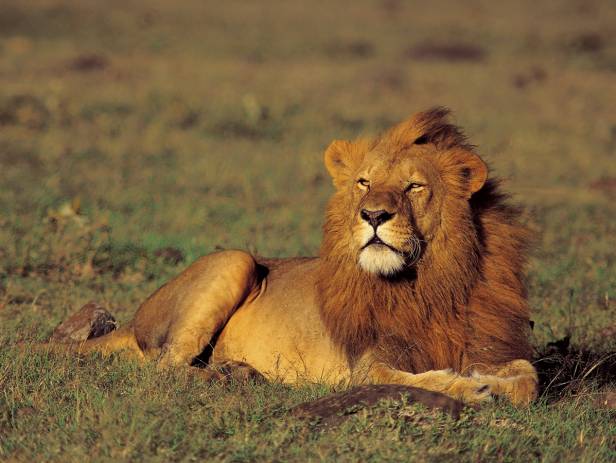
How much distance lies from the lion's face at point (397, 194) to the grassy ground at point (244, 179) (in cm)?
74

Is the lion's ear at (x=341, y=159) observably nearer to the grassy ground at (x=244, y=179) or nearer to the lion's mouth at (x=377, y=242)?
the lion's mouth at (x=377, y=242)

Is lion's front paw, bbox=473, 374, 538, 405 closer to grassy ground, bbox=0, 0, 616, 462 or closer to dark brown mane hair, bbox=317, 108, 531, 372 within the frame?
grassy ground, bbox=0, 0, 616, 462

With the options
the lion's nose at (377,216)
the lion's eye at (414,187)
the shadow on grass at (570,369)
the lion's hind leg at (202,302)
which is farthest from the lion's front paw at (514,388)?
the lion's hind leg at (202,302)

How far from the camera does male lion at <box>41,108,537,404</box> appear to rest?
4.62 m

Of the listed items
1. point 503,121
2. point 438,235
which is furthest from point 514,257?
point 503,121

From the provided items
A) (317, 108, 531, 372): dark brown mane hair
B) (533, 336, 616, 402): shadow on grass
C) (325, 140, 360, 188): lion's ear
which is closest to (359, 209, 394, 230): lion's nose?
(317, 108, 531, 372): dark brown mane hair

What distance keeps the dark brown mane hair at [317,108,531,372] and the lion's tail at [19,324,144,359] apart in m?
1.16

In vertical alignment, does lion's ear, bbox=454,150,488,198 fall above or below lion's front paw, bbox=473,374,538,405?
above

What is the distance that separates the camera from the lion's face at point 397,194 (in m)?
4.60

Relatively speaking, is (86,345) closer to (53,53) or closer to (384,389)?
(384,389)

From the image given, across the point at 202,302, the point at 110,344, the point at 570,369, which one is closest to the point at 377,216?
the point at 202,302

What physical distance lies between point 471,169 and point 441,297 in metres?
0.63

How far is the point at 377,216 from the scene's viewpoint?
179 inches

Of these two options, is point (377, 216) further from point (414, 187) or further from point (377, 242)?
point (414, 187)
